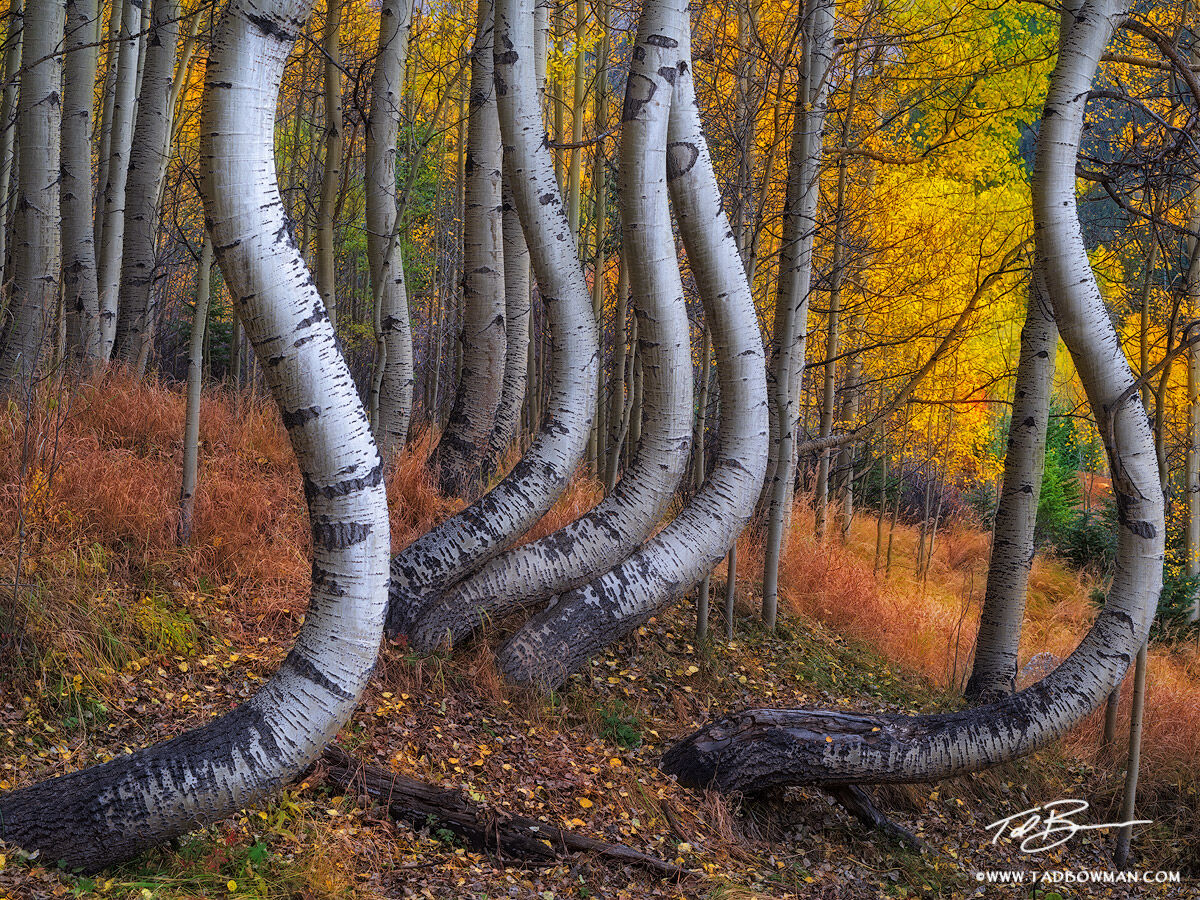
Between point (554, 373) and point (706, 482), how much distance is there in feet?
3.40

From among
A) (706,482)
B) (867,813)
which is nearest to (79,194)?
(706,482)

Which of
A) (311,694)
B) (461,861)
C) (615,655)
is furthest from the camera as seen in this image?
(615,655)

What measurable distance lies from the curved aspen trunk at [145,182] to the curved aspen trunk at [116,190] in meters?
0.12

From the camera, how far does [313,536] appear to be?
2.69m

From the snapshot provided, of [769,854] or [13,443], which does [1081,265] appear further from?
[13,443]

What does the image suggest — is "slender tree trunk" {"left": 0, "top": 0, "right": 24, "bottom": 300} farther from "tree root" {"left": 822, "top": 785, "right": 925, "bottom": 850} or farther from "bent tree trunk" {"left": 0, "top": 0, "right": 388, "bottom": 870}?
"tree root" {"left": 822, "top": 785, "right": 925, "bottom": 850}

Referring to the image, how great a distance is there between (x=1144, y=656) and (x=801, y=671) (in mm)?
2098

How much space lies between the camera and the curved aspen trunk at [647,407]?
4.64 meters

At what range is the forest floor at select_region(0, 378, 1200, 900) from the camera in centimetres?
321

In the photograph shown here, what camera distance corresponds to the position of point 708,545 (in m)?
4.94

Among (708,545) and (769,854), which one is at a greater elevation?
(708,545)

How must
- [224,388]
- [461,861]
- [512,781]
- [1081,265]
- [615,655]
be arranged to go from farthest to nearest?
1. [224,388]
2. [615,655]
3. [1081,265]
4. [512,781]
5. [461,861]

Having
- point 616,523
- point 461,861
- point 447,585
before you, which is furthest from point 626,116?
point 461,861
